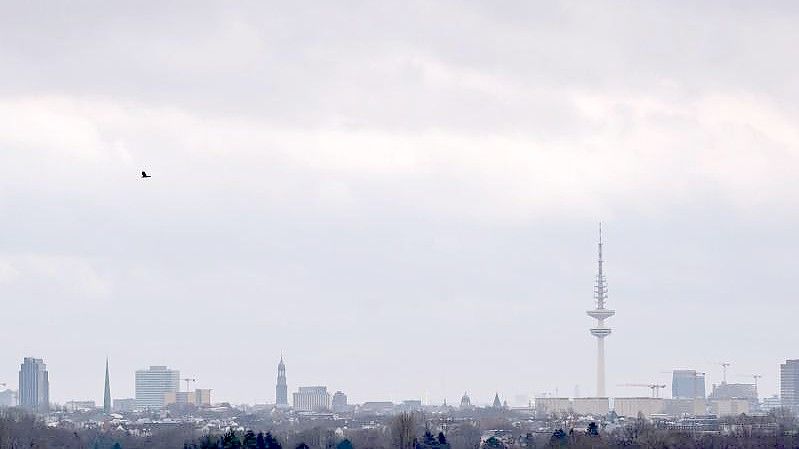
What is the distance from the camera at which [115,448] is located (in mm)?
177000

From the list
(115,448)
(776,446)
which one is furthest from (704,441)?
(115,448)

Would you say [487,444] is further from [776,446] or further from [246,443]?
[246,443]

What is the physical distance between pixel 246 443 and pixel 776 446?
58917 millimetres

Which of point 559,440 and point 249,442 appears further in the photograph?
point 559,440

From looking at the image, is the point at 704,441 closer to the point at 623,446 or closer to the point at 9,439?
the point at 623,446

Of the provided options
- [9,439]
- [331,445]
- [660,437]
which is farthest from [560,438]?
[9,439]

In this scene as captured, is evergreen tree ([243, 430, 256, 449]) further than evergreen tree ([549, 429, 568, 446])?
No

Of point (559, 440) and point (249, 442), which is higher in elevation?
point (559, 440)

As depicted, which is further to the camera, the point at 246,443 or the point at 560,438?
the point at 560,438

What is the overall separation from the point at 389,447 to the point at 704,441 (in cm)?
2570

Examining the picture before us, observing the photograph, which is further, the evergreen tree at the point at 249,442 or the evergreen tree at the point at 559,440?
the evergreen tree at the point at 559,440

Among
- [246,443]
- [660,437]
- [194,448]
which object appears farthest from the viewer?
[660,437]

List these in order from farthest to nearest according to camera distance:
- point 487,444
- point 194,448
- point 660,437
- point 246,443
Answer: point 487,444, point 660,437, point 194,448, point 246,443

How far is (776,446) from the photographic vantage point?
17325 centimetres
